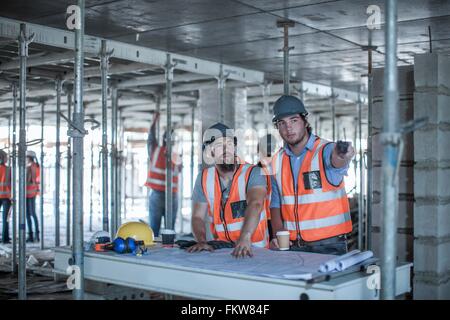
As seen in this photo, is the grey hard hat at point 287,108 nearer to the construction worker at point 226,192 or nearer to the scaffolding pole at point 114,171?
the construction worker at point 226,192

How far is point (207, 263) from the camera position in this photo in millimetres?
3777

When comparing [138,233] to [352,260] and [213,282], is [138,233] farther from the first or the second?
[352,260]

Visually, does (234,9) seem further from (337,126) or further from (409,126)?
(337,126)

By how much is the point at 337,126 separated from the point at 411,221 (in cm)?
1408

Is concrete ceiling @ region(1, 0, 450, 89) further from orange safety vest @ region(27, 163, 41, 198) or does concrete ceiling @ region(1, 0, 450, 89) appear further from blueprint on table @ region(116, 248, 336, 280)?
orange safety vest @ region(27, 163, 41, 198)

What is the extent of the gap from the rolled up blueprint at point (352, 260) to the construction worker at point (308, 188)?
A: 3.30 ft

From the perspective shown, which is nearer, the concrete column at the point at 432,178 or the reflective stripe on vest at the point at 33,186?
the concrete column at the point at 432,178

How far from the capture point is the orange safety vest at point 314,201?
4.80 metres

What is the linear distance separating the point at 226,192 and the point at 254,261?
43.9 inches

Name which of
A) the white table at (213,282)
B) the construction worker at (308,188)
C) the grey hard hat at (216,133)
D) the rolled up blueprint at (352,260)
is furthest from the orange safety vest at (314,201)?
the white table at (213,282)

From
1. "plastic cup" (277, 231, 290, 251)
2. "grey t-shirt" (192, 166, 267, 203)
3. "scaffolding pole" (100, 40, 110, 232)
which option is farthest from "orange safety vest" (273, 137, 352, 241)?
"scaffolding pole" (100, 40, 110, 232)

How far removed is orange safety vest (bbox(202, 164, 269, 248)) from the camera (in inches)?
191

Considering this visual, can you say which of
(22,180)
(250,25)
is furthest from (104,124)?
(250,25)

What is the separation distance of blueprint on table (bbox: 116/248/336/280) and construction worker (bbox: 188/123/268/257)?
1.53 feet
